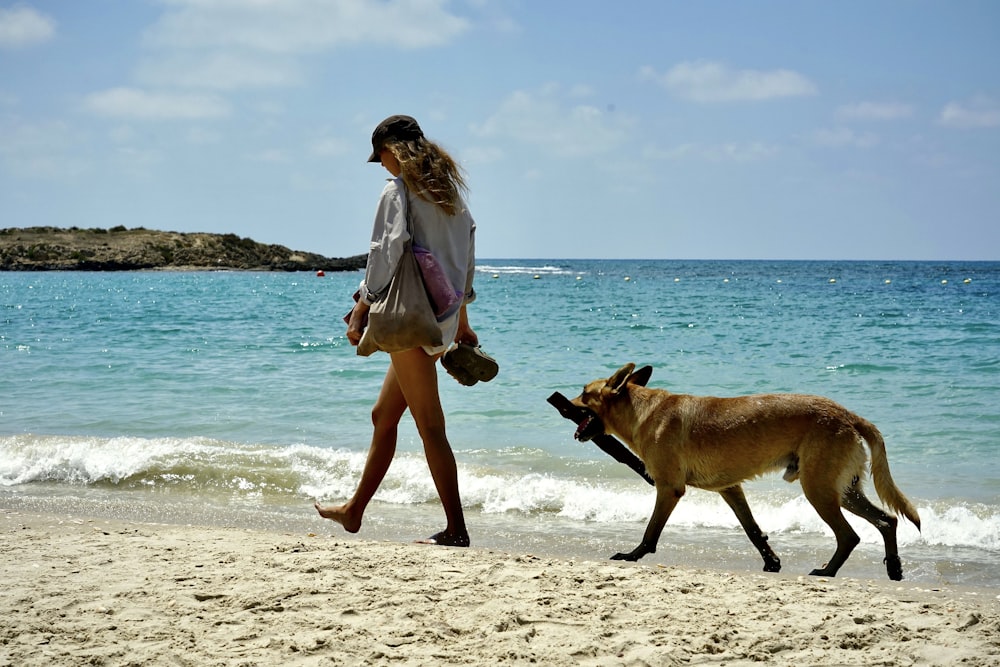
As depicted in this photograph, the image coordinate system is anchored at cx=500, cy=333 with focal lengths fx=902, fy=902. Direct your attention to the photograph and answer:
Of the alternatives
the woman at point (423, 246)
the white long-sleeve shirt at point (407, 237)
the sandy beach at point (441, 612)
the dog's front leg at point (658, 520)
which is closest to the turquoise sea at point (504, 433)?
the dog's front leg at point (658, 520)

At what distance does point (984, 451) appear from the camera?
359 inches

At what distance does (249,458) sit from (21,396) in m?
5.93

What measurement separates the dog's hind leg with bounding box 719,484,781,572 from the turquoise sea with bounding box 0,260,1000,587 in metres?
0.31

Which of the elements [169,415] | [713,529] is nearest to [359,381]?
[169,415]

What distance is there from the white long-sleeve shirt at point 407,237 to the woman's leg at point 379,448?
2.26 feet

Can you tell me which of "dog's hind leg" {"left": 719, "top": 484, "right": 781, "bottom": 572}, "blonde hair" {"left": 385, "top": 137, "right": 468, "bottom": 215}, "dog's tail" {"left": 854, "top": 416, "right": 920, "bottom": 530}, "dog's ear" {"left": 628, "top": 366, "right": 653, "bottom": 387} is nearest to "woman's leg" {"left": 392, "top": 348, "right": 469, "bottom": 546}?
"blonde hair" {"left": 385, "top": 137, "right": 468, "bottom": 215}

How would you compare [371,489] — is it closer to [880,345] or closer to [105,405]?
[105,405]

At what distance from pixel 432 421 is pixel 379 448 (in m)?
0.46

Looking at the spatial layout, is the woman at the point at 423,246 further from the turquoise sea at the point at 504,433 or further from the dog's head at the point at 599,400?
the turquoise sea at the point at 504,433

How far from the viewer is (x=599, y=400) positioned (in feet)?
18.8

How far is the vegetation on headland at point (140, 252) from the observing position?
96.4 meters

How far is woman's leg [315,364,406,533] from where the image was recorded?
5188 mm

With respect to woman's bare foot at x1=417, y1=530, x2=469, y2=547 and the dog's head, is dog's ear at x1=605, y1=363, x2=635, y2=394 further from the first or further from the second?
woman's bare foot at x1=417, y1=530, x2=469, y2=547

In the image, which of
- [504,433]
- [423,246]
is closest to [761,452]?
[423,246]
